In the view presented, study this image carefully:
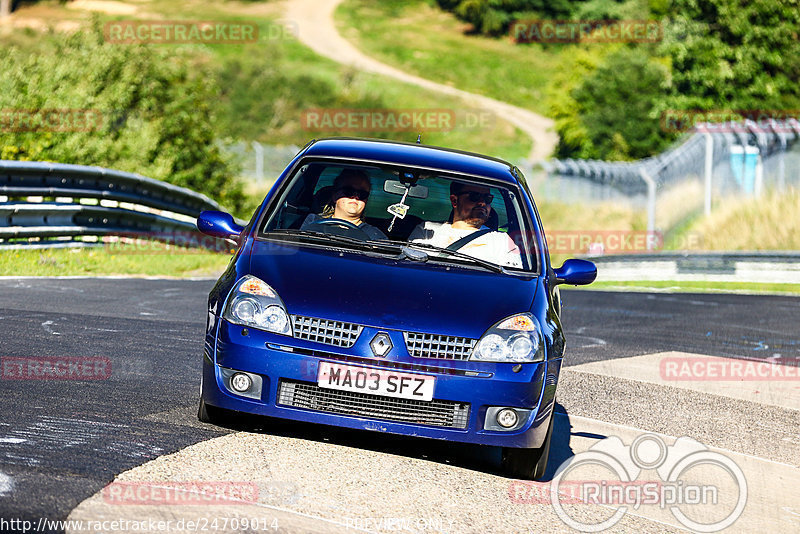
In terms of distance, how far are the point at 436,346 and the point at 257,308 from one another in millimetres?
890

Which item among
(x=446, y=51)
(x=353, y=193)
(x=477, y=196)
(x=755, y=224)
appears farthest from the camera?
(x=446, y=51)

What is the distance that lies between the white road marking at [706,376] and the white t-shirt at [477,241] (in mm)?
3152

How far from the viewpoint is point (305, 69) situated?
80.6 meters

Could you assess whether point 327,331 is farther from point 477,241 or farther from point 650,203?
point 650,203

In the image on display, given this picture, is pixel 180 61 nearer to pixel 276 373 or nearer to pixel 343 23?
pixel 276 373

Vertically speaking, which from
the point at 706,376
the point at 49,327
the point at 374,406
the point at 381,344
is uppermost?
the point at 381,344

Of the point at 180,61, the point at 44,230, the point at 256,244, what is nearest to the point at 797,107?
the point at 180,61

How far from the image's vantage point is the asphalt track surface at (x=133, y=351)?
521 centimetres

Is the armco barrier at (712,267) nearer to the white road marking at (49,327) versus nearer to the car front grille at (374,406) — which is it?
the white road marking at (49,327)

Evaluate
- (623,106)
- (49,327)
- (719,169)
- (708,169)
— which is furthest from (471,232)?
(623,106)

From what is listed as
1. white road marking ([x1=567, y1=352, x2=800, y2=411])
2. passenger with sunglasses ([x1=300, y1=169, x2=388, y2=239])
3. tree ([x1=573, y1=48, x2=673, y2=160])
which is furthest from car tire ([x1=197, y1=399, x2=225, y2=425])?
tree ([x1=573, y1=48, x2=673, y2=160])

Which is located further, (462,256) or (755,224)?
(755,224)

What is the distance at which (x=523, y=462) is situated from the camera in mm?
5984

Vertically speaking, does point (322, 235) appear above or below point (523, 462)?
above
